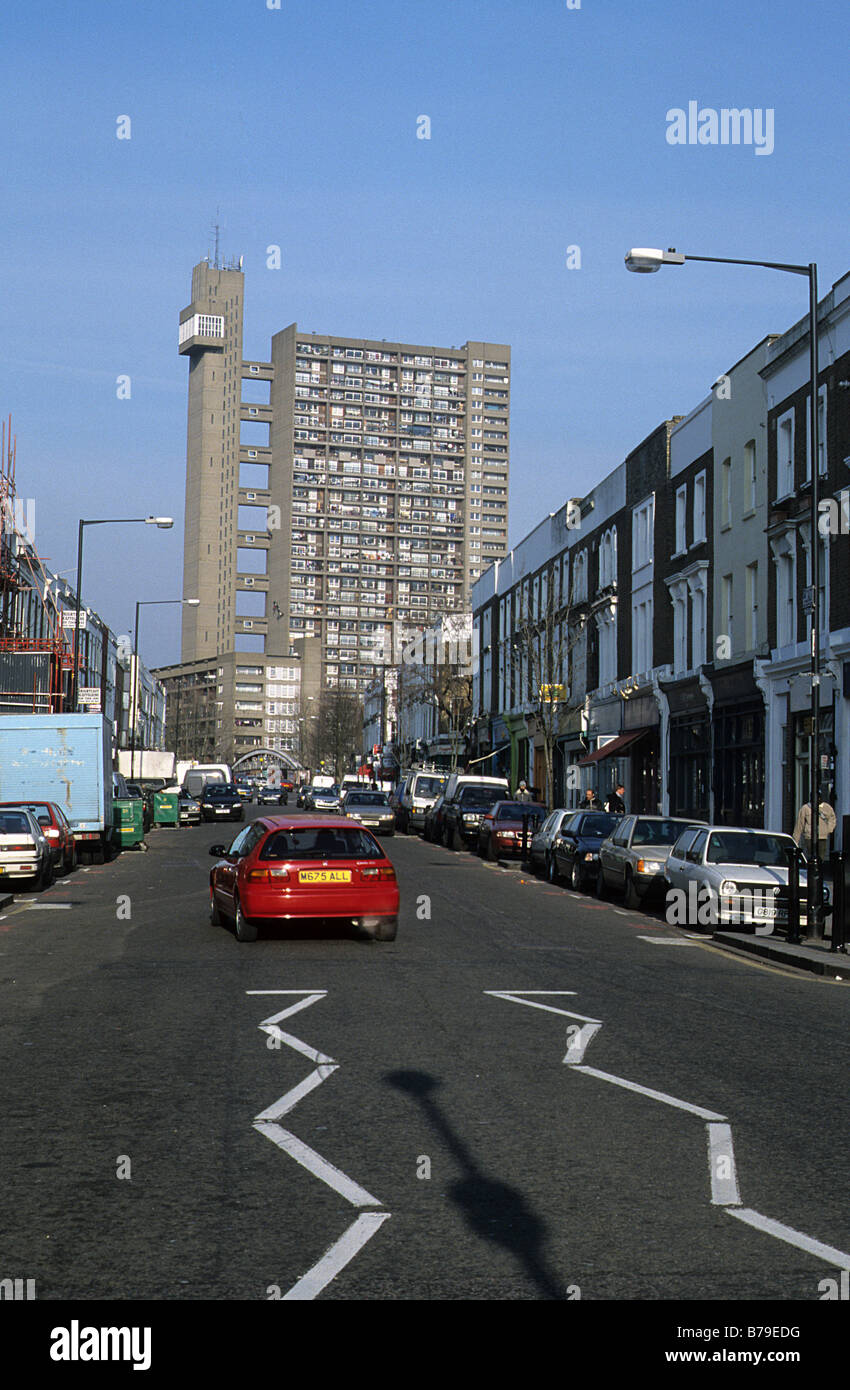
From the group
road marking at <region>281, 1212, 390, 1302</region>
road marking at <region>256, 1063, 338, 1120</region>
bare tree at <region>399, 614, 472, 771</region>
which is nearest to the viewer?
road marking at <region>281, 1212, 390, 1302</region>

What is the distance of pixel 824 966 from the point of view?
16031 mm

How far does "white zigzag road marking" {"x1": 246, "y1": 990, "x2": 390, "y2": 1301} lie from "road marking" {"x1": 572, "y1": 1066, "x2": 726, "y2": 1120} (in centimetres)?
165

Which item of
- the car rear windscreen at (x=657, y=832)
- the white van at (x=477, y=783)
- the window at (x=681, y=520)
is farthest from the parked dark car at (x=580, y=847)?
the window at (x=681, y=520)

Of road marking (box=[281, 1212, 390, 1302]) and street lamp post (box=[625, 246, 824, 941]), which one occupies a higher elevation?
street lamp post (box=[625, 246, 824, 941])

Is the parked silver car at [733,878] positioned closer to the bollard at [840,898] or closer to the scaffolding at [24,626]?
the bollard at [840,898]

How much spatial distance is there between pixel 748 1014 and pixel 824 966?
406 centimetres

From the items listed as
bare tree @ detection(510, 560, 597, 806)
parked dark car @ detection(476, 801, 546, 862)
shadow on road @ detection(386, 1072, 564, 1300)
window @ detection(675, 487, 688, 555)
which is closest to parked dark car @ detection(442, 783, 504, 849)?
parked dark car @ detection(476, 801, 546, 862)

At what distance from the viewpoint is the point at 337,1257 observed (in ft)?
17.9

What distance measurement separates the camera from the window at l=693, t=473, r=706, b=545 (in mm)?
41531

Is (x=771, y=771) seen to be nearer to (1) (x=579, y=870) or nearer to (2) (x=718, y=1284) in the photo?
(1) (x=579, y=870)

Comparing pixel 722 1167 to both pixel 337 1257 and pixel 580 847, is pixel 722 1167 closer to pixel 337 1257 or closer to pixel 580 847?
pixel 337 1257

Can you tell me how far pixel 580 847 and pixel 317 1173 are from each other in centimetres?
2272

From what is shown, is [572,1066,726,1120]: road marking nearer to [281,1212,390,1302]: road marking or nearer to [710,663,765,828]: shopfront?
[281,1212,390,1302]: road marking
